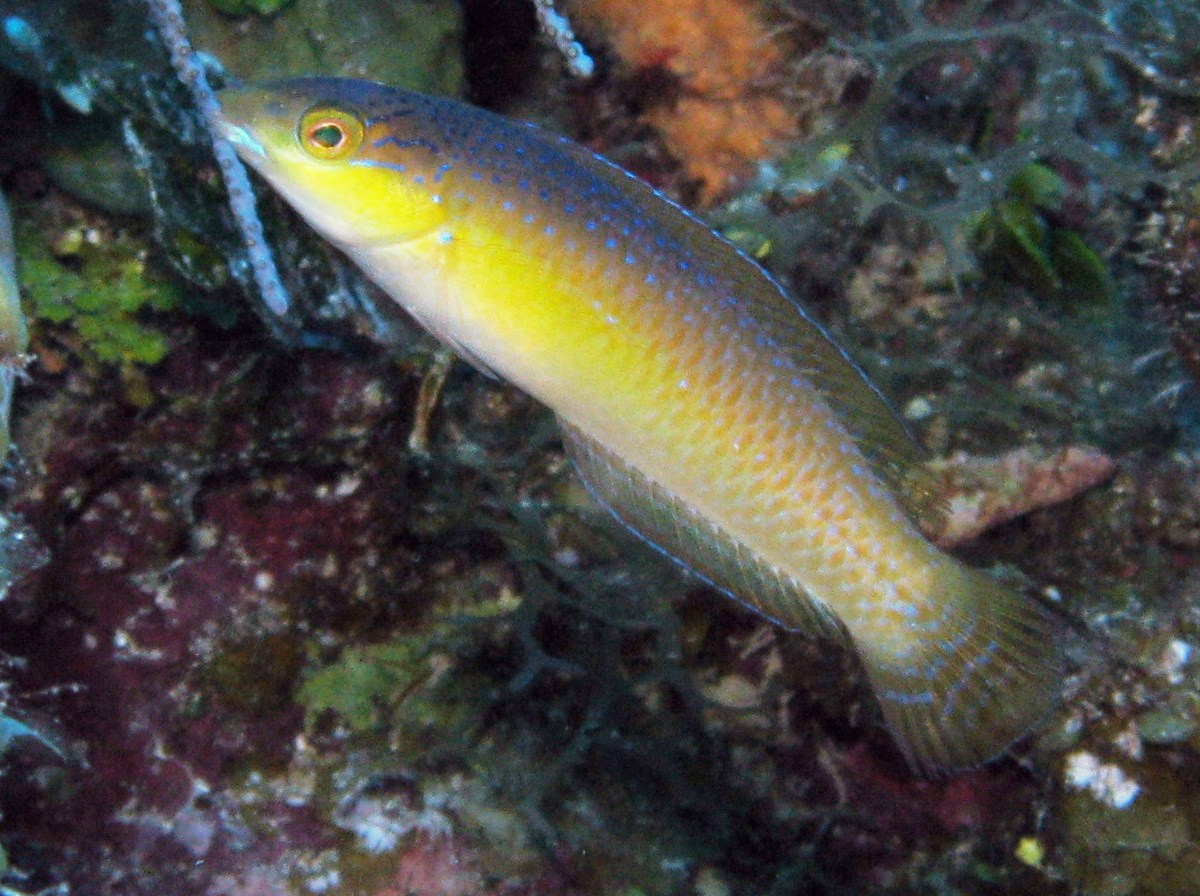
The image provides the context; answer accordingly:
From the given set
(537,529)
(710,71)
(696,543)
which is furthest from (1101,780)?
(710,71)

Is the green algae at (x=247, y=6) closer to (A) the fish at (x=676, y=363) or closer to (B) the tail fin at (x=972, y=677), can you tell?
(A) the fish at (x=676, y=363)

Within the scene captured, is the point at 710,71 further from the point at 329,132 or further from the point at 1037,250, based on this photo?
the point at 329,132

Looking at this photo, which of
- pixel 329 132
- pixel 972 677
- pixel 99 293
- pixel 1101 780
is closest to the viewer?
pixel 329 132

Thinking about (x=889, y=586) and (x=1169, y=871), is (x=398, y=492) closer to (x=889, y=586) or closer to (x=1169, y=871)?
(x=889, y=586)

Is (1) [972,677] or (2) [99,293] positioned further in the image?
(2) [99,293]

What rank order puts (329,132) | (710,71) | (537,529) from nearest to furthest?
1. (329,132)
2. (537,529)
3. (710,71)

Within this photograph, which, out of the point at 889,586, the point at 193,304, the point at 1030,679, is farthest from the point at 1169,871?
the point at 193,304

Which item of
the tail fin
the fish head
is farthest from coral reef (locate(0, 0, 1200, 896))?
the tail fin
